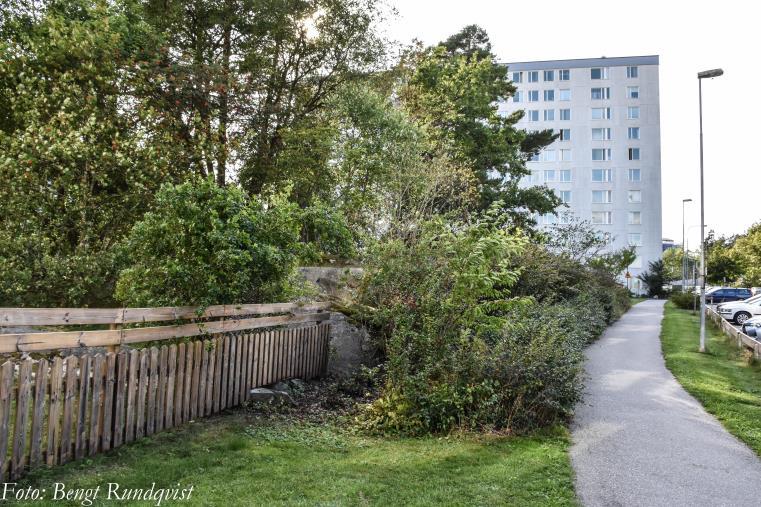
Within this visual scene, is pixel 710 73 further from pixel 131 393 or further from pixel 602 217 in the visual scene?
pixel 602 217

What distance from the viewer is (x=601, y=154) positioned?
2591 inches

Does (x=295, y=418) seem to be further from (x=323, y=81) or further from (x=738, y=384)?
(x=323, y=81)

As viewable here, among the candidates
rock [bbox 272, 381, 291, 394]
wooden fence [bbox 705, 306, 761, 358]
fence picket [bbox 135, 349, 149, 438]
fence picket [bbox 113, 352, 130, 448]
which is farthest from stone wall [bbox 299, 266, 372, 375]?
wooden fence [bbox 705, 306, 761, 358]

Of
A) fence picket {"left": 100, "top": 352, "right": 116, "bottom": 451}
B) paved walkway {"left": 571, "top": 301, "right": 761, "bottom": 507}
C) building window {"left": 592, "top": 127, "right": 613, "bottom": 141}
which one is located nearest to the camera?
paved walkway {"left": 571, "top": 301, "right": 761, "bottom": 507}

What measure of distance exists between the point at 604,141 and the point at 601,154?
1571 millimetres

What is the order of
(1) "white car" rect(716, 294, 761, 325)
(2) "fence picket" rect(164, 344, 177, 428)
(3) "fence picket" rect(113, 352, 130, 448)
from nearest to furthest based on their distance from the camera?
(3) "fence picket" rect(113, 352, 130, 448) → (2) "fence picket" rect(164, 344, 177, 428) → (1) "white car" rect(716, 294, 761, 325)

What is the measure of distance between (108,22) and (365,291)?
854cm

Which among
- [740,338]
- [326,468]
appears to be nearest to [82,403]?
[326,468]

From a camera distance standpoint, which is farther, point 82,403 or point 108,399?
point 108,399

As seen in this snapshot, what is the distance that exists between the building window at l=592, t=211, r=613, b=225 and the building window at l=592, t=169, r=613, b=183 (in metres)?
3.77

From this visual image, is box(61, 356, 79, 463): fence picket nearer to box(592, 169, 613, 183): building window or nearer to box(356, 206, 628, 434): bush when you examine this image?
box(356, 206, 628, 434): bush

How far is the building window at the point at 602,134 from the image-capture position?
65.7 meters

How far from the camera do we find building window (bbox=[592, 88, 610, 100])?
65562mm

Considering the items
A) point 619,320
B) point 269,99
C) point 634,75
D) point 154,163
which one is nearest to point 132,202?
point 154,163
